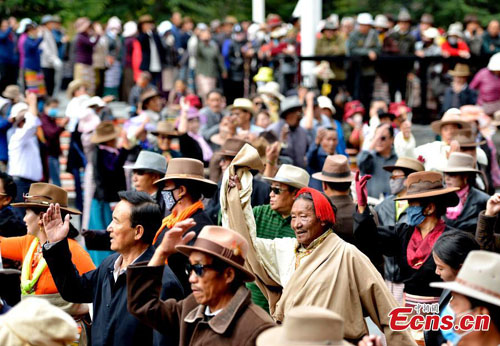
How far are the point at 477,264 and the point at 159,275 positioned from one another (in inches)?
65.2

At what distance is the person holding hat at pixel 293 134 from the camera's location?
11633 millimetres

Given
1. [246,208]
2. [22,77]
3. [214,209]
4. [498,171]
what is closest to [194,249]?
[246,208]

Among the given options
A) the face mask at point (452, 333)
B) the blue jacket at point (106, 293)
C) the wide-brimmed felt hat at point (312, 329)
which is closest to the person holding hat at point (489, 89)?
the face mask at point (452, 333)

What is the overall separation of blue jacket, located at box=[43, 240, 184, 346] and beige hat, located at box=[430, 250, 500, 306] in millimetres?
1876

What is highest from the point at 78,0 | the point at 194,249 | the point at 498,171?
the point at 78,0

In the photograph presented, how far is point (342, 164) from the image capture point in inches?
312

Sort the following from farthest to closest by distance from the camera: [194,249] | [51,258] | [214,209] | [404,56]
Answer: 1. [404,56]
2. [214,209]
3. [51,258]
4. [194,249]

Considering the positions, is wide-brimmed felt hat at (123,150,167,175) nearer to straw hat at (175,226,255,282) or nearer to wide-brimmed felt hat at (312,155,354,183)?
wide-brimmed felt hat at (312,155,354,183)

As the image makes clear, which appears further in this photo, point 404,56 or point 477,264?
point 404,56

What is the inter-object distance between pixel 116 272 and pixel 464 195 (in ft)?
11.6

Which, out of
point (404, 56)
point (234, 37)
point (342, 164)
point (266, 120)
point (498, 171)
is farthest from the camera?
point (234, 37)

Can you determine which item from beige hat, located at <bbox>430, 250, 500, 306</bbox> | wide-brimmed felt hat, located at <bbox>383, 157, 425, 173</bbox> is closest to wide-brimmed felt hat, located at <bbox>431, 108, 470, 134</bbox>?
wide-brimmed felt hat, located at <bbox>383, 157, 425, 173</bbox>

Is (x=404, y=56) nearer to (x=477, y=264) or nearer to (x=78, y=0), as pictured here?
(x=477, y=264)

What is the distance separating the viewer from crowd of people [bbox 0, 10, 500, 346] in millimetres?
4609
